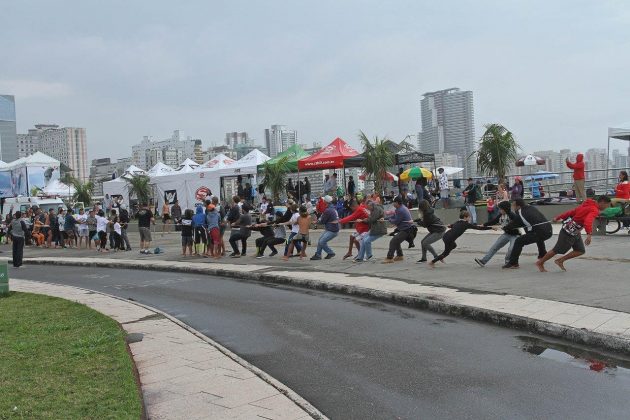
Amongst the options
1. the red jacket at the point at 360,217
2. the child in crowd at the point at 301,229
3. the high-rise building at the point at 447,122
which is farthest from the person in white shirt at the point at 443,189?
the high-rise building at the point at 447,122

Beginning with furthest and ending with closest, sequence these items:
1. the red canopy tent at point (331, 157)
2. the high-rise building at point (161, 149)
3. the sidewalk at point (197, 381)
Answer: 1. the high-rise building at point (161, 149)
2. the red canopy tent at point (331, 157)
3. the sidewalk at point (197, 381)

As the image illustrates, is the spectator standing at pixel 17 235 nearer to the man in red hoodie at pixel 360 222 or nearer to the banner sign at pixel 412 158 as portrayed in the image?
the man in red hoodie at pixel 360 222

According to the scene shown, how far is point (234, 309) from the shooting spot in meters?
10.9

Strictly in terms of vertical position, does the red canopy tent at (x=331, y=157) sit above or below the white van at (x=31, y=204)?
above

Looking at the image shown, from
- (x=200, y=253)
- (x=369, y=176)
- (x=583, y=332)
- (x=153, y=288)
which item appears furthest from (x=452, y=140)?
(x=583, y=332)

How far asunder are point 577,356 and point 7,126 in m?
131

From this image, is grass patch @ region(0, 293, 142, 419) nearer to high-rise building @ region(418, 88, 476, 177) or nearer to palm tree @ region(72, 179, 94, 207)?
palm tree @ region(72, 179, 94, 207)

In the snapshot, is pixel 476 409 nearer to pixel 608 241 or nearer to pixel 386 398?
pixel 386 398

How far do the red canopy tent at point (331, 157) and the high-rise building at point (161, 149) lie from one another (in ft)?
363

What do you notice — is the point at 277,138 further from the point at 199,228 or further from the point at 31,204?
the point at 199,228

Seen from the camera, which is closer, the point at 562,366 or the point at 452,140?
the point at 562,366

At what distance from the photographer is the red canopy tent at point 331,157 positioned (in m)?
28.4

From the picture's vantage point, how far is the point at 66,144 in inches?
6663

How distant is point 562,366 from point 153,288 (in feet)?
33.3
